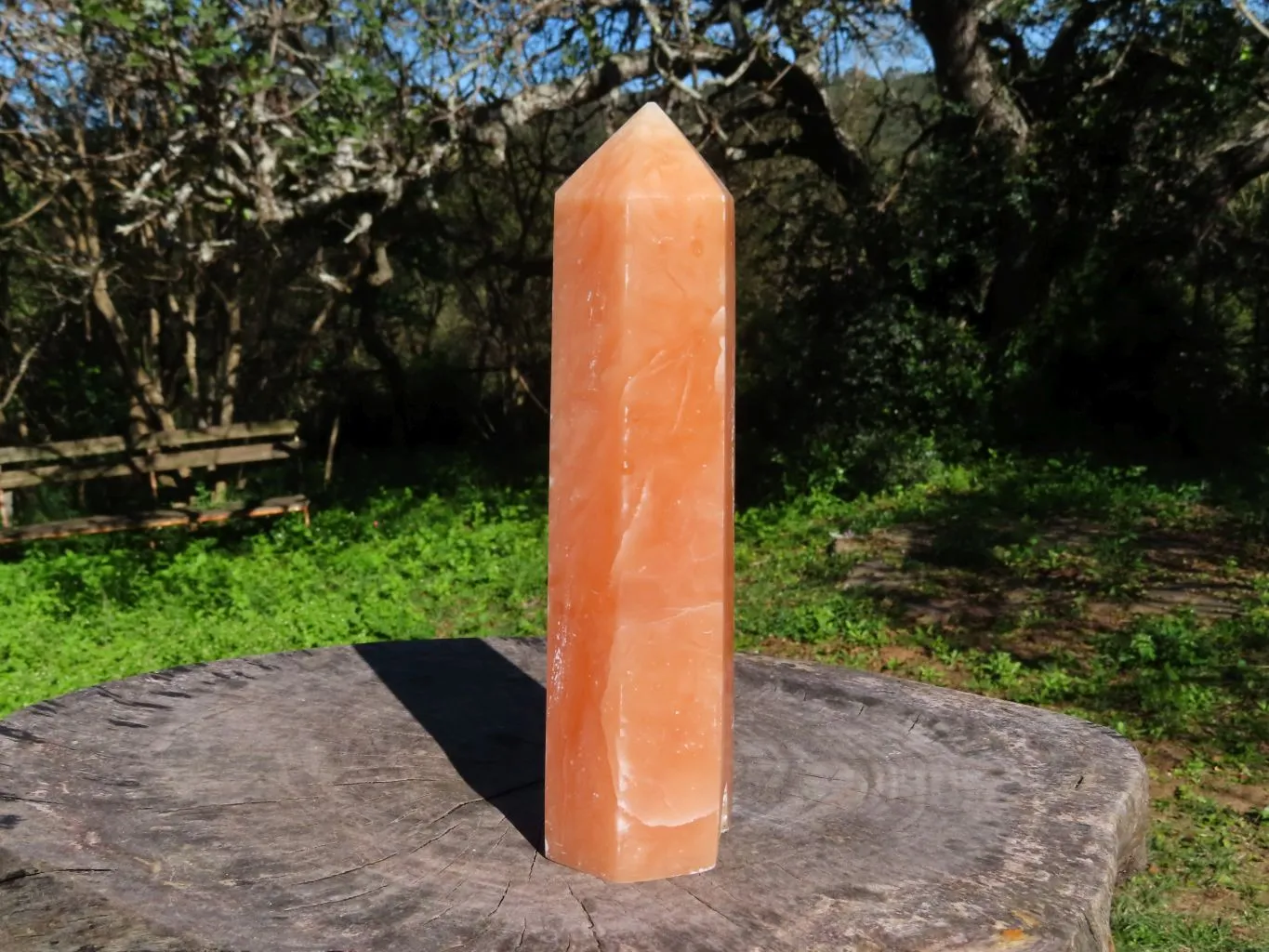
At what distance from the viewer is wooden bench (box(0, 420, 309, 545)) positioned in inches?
324

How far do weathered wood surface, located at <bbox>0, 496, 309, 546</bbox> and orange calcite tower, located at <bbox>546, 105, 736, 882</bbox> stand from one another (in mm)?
6907

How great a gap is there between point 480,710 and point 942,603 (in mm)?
4166

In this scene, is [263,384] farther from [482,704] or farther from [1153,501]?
[482,704]

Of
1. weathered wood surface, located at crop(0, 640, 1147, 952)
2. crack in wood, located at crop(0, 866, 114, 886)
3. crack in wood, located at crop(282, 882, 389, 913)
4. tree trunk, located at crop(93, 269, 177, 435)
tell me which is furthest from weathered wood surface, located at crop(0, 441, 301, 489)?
crack in wood, located at crop(282, 882, 389, 913)

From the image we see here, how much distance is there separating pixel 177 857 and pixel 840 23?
770cm

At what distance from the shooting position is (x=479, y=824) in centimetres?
218

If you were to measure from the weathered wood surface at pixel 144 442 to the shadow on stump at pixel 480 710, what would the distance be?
6.22m

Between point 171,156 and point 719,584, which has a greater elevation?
point 171,156

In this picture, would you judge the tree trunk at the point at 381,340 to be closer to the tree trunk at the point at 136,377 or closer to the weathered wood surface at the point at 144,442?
the weathered wood surface at the point at 144,442

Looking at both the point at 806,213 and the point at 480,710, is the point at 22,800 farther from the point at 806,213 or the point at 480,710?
the point at 806,213

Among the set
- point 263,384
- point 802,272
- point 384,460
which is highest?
point 802,272

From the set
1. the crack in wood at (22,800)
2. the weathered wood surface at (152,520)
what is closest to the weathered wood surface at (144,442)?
the weathered wood surface at (152,520)

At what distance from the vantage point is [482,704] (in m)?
2.92

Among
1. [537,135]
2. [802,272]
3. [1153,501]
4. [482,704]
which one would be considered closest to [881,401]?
[802,272]
